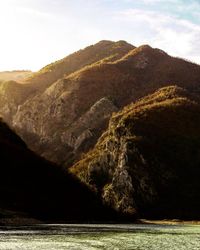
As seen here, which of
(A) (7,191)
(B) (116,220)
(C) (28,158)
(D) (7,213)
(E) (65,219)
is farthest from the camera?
(B) (116,220)

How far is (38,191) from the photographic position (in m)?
161

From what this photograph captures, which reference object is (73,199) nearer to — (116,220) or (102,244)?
(116,220)

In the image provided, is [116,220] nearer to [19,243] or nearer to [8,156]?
[8,156]

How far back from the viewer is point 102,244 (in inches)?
3049

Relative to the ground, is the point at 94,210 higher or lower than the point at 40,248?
higher

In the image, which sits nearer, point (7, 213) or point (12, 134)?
point (7, 213)

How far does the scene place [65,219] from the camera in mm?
161375

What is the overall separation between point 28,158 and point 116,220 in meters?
38.6

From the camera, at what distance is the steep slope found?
150 m

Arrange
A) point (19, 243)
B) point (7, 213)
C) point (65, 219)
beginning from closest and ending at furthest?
point (19, 243), point (7, 213), point (65, 219)

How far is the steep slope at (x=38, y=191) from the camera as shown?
493 feet

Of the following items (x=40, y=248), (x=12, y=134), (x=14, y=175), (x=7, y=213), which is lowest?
(x=40, y=248)

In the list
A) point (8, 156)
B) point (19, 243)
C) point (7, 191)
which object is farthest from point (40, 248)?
point (8, 156)

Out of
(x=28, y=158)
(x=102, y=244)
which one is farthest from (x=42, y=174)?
(x=102, y=244)
